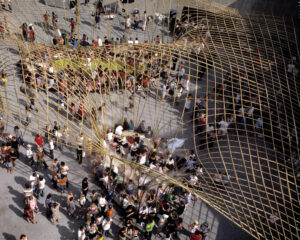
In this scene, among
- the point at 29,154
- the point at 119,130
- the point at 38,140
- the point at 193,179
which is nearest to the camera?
the point at 193,179

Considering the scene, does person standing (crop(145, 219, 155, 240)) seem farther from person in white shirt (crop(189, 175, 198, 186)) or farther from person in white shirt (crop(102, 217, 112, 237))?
person in white shirt (crop(189, 175, 198, 186))

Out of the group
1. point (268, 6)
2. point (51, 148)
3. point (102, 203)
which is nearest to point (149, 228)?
point (102, 203)

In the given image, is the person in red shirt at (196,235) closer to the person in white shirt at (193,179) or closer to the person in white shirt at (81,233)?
the person in white shirt at (193,179)

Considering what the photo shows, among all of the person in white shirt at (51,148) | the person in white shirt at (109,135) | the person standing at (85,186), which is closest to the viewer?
the person standing at (85,186)

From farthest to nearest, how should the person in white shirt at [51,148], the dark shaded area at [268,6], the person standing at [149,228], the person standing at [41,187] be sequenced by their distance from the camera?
the dark shaded area at [268,6], the person in white shirt at [51,148], the person standing at [41,187], the person standing at [149,228]

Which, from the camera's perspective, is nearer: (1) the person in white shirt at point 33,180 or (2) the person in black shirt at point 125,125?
(1) the person in white shirt at point 33,180

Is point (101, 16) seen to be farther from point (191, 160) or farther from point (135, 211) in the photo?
point (135, 211)

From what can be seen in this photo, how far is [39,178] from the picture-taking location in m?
10.8

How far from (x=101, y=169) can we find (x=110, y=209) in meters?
1.96

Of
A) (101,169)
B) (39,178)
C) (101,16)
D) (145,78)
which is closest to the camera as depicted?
(39,178)

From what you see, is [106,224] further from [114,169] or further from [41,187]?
[41,187]

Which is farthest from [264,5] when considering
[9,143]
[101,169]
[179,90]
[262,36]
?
[9,143]

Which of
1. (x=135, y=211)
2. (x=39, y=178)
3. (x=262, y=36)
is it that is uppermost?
(x=262, y=36)

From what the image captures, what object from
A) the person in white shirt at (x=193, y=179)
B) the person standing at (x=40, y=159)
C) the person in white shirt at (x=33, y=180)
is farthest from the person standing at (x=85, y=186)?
the person in white shirt at (x=193, y=179)
